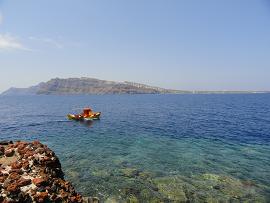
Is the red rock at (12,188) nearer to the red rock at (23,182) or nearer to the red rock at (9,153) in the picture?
the red rock at (23,182)

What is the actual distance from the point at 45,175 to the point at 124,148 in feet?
63.4

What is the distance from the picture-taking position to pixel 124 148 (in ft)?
118

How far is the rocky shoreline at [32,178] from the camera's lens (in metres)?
15.2

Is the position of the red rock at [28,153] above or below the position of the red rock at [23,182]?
above

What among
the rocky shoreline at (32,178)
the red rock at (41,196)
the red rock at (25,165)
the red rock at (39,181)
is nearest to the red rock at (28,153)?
the rocky shoreline at (32,178)

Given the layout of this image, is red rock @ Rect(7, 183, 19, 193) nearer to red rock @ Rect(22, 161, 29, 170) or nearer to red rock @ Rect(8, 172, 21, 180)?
red rock @ Rect(8, 172, 21, 180)

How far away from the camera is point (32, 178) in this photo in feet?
55.5

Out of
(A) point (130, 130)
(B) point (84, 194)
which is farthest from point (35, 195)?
(A) point (130, 130)

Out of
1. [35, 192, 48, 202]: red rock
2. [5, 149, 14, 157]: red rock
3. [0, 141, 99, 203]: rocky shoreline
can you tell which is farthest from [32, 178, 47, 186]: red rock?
[5, 149, 14, 157]: red rock

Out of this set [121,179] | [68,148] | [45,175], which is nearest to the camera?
[45,175]

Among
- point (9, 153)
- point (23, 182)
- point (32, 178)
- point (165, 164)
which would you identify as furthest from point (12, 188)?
point (165, 164)

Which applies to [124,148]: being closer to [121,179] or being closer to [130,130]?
[121,179]

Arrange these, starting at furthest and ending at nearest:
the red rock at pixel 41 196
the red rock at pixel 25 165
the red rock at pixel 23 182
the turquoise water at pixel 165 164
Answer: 1. the turquoise water at pixel 165 164
2. the red rock at pixel 25 165
3. the red rock at pixel 23 182
4. the red rock at pixel 41 196

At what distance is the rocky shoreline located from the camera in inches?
597
